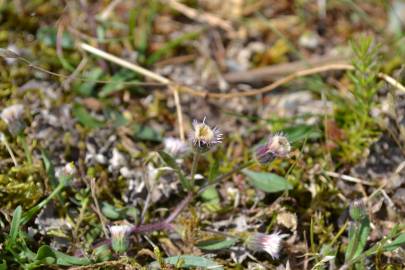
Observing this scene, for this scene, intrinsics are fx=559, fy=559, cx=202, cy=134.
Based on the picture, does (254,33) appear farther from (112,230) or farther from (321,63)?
(112,230)

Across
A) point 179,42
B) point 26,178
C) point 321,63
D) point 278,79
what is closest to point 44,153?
point 26,178

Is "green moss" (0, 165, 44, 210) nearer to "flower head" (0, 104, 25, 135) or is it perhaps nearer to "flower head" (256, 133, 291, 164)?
"flower head" (0, 104, 25, 135)

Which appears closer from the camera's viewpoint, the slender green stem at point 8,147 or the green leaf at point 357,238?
the green leaf at point 357,238

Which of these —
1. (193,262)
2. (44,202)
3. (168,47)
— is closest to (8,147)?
(44,202)

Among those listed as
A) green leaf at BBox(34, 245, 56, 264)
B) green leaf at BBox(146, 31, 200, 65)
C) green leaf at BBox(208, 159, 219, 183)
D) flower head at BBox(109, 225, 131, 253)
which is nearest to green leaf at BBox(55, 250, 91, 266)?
green leaf at BBox(34, 245, 56, 264)

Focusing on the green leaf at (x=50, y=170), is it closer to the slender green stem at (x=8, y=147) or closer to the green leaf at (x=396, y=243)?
the slender green stem at (x=8, y=147)

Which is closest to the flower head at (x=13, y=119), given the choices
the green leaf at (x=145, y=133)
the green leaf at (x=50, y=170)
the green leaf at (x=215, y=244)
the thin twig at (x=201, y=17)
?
the green leaf at (x=50, y=170)

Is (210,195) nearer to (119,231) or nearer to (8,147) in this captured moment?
(119,231)

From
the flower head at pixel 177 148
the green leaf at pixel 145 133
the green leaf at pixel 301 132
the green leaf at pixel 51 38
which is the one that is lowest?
the green leaf at pixel 145 133
